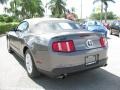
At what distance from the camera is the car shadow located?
203 inches

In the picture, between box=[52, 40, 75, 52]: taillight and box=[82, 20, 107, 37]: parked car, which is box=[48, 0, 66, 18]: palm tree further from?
box=[52, 40, 75, 52]: taillight

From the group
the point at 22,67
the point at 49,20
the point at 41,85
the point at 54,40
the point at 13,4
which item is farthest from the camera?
the point at 13,4

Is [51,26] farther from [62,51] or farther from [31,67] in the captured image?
[62,51]

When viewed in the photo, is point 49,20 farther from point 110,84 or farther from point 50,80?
point 110,84

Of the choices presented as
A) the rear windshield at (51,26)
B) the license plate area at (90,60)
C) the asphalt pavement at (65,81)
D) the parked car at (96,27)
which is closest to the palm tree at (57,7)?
the parked car at (96,27)

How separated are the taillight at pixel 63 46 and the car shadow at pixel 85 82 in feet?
2.07

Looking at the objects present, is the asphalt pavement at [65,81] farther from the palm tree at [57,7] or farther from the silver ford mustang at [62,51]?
the palm tree at [57,7]

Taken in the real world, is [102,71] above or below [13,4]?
below

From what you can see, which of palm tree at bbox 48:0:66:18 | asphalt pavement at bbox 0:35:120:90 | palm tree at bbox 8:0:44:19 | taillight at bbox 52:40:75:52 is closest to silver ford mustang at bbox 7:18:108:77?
taillight at bbox 52:40:75:52

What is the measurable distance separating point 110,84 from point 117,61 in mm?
2556

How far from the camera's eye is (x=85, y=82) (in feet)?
18.0

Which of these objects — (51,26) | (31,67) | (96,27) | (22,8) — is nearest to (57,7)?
(22,8)

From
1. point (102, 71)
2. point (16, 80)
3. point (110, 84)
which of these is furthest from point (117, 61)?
point (16, 80)

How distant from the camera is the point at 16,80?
5.81m
